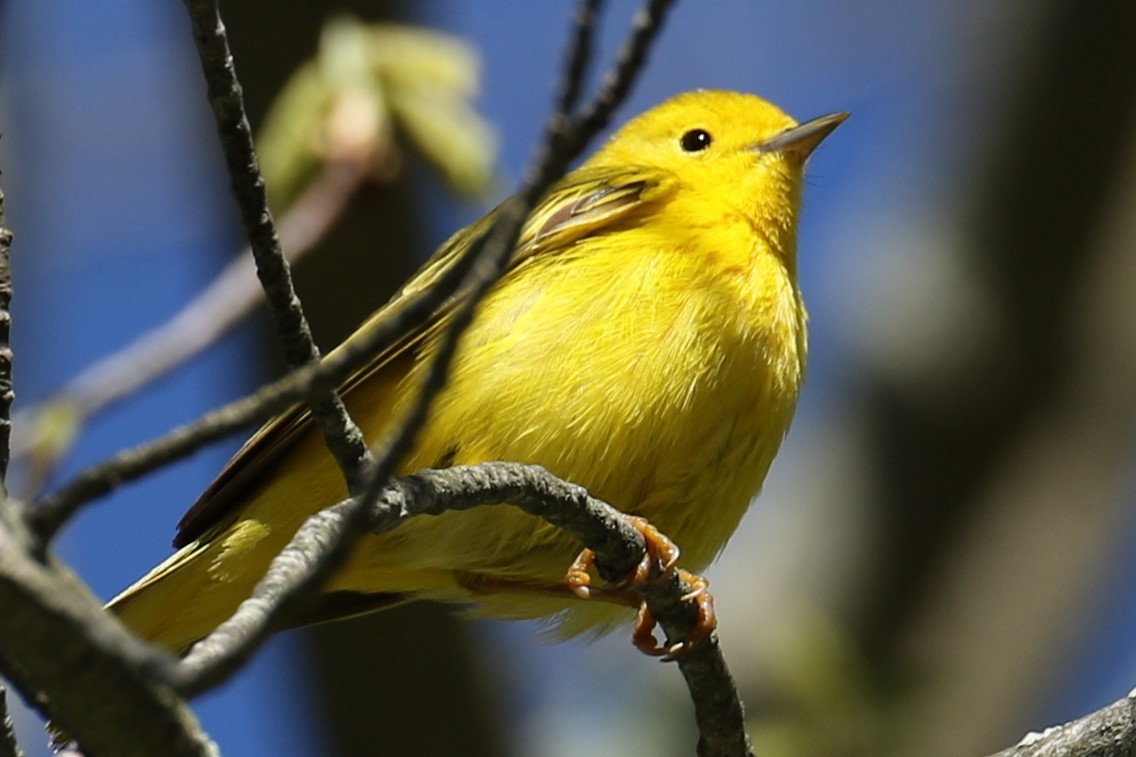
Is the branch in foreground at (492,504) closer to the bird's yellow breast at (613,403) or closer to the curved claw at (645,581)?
the curved claw at (645,581)

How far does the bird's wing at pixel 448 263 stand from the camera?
14.8ft

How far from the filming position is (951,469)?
30.0 ft

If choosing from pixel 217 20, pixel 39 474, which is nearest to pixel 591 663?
pixel 39 474

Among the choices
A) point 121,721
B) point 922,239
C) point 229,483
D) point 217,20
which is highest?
point 217,20

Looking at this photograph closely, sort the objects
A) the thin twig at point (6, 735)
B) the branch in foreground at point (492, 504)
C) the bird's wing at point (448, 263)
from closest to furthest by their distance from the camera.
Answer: the branch in foreground at point (492, 504) → the thin twig at point (6, 735) → the bird's wing at point (448, 263)

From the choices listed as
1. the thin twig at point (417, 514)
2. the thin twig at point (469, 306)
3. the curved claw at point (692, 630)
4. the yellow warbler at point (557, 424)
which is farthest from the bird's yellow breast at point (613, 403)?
the thin twig at point (469, 306)

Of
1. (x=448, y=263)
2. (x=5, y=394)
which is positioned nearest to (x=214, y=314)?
(x=5, y=394)

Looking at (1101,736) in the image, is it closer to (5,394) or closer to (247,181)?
(247,181)

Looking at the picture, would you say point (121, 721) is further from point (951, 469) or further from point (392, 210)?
point (951, 469)

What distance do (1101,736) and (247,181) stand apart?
6.63ft

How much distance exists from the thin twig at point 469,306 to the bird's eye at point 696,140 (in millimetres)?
3510

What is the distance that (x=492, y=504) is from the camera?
10.7 ft

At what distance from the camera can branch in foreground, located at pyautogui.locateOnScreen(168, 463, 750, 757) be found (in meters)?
1.91

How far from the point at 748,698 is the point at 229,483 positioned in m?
3.98
